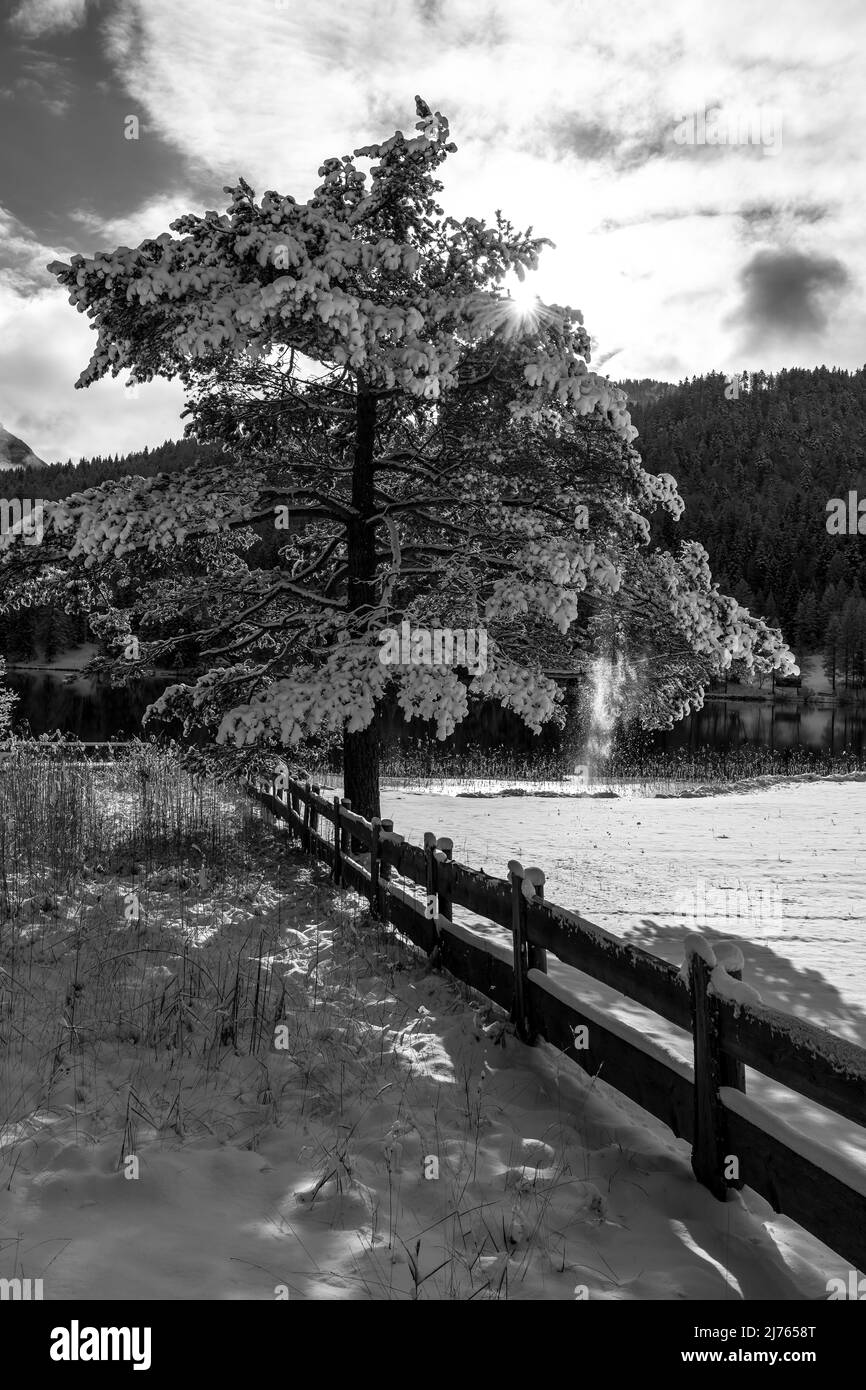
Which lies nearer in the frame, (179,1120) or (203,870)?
(179,1120)

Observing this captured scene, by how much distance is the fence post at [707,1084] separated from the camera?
12.8 feet

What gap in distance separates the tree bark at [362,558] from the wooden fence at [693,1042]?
3.62 m

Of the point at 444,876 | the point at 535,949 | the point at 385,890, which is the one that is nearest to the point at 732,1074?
the point at 535,949

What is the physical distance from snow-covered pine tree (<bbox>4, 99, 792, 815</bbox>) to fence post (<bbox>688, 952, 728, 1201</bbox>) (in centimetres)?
494

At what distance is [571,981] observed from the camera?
25.6ft

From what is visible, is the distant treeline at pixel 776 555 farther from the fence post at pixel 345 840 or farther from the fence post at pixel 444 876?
the fence post at pixel 444 876

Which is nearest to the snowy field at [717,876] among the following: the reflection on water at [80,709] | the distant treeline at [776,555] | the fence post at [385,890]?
the fence post at [385,890]

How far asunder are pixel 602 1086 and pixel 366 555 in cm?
810

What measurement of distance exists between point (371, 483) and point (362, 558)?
113cm

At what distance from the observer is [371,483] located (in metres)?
11.6

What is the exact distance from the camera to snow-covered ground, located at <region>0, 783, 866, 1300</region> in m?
3.33

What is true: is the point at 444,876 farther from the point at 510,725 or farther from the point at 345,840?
the point at 510,725
